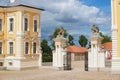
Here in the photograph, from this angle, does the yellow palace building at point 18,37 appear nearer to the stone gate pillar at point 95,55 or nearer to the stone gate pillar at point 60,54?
the stone gate pillar at point 60,54

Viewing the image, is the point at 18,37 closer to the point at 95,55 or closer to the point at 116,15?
the point at 95,55

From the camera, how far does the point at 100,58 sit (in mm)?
26797

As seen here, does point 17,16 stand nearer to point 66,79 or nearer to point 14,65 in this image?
point 14,65

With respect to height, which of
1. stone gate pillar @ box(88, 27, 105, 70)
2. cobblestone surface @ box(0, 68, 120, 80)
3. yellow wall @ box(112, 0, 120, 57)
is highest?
yellow wall @ box(112, 0, 120, 57)

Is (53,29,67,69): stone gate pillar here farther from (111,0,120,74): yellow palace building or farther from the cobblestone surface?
(111,0,120,74): yellow palace building

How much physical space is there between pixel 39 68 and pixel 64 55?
14.0 feet

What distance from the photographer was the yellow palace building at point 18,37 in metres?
31.3

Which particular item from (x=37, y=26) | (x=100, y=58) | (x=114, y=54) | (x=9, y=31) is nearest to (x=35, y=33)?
(x=37, y=26)

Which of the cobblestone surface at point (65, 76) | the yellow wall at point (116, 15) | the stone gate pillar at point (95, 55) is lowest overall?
the cobblestone surface at point (65, 76)

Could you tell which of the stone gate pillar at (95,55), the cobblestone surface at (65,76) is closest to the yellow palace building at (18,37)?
the cobblestone surface at (65,76)

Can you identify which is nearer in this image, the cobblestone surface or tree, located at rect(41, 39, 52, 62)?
the cobblestone surface

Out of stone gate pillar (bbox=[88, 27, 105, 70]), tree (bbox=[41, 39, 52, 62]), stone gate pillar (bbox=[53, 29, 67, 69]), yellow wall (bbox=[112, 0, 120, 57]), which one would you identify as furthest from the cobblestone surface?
tree (bbox=[41, 39, 52, 62])

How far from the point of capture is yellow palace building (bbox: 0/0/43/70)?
103ft

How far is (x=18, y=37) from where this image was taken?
103 feet
